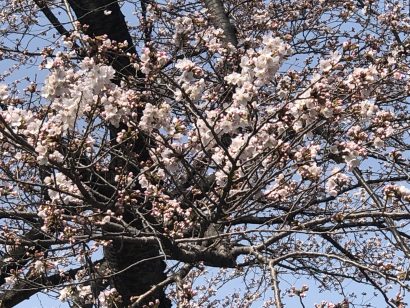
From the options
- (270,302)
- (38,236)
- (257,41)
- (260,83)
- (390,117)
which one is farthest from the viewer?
(270,302)

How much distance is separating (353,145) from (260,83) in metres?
0.68

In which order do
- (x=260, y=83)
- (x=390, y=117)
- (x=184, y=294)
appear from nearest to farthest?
1. (x=260, y=83)
2. (x=390, y=117)
3. (x=184, y=294)

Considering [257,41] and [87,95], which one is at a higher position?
[257,41]

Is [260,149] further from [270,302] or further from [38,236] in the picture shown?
[270,302]

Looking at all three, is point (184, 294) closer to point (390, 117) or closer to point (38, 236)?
point (390, 117)

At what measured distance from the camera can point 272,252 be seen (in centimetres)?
557

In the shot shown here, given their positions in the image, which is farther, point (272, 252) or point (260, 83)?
point (272, 252)

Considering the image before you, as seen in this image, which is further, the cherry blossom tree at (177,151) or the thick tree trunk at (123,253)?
the thick tree trunk at (123,253)

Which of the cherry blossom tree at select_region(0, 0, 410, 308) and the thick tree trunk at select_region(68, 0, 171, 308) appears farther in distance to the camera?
the thick tree trunk at select_region(68, 0, 171, 308)

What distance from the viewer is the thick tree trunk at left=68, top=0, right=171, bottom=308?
17.0ft

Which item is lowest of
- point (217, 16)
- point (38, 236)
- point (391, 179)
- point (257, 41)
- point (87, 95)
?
point (87, 95)

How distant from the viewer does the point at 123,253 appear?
5.19 meters

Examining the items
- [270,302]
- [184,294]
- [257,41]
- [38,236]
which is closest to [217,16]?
[257,41]

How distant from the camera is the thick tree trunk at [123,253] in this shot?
17.0 ft
